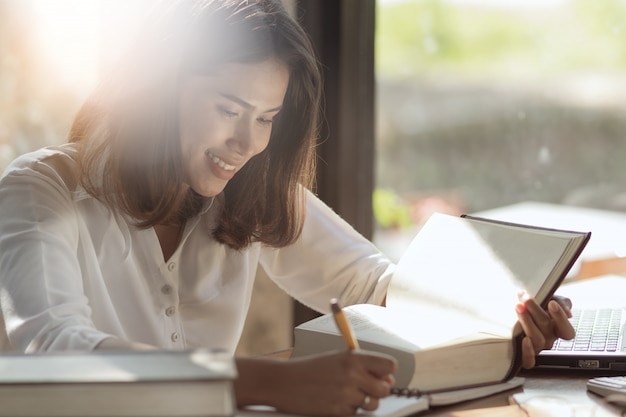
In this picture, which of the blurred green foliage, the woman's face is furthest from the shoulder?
the blurred green foliage

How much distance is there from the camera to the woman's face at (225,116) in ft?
4.83

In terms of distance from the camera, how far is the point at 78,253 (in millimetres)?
1475

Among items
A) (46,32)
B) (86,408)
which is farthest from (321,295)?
(46,32)

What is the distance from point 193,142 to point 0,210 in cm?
33

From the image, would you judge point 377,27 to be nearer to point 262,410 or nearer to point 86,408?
point 262,410

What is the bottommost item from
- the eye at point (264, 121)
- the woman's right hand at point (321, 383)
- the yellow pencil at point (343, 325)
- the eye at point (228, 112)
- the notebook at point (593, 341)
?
the notebook at point (593, 341)

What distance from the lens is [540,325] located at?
1.29 m

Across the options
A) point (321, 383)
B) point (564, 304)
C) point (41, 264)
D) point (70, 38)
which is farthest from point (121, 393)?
point (70, 38)

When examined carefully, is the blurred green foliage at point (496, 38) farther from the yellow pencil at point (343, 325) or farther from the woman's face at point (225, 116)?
the yellow pencil at point (343, 325)

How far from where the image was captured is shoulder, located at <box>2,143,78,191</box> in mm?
1437

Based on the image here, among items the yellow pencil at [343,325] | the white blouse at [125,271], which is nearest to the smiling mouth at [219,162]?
the white blouse at [125,271]

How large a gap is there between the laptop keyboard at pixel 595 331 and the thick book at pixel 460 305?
176mm

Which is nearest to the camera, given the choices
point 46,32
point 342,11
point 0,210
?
point 0,210

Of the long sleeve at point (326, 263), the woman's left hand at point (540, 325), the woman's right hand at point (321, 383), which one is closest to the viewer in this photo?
the woman's right hand at point (321, 383)
